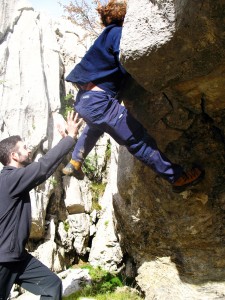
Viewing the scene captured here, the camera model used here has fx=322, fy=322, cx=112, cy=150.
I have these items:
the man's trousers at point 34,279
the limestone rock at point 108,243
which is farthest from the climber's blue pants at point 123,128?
the limestone rock at point 108,243

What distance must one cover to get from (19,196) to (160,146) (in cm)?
235

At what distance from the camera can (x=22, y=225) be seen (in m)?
3.89

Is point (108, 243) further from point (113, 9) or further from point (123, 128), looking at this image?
point (113, 9)

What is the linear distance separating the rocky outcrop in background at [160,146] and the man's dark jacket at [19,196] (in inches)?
58.1

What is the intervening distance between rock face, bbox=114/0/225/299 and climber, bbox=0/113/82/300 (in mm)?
1394

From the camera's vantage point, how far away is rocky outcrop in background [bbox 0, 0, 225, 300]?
135 inches

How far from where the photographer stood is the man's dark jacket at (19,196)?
12.3 ft

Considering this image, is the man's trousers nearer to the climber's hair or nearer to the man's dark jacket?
the man's dark jacket

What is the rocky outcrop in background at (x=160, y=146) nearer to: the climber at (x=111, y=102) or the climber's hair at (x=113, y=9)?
the climber at (x=111, y=102)

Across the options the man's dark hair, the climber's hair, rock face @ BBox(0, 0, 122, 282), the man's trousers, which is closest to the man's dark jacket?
the man's trousers

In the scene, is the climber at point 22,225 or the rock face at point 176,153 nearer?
the rock face at point 176,153

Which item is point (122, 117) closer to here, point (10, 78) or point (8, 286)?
point (8, 286)

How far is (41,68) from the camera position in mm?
10141

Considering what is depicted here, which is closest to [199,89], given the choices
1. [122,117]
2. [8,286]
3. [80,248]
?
[122,117]
